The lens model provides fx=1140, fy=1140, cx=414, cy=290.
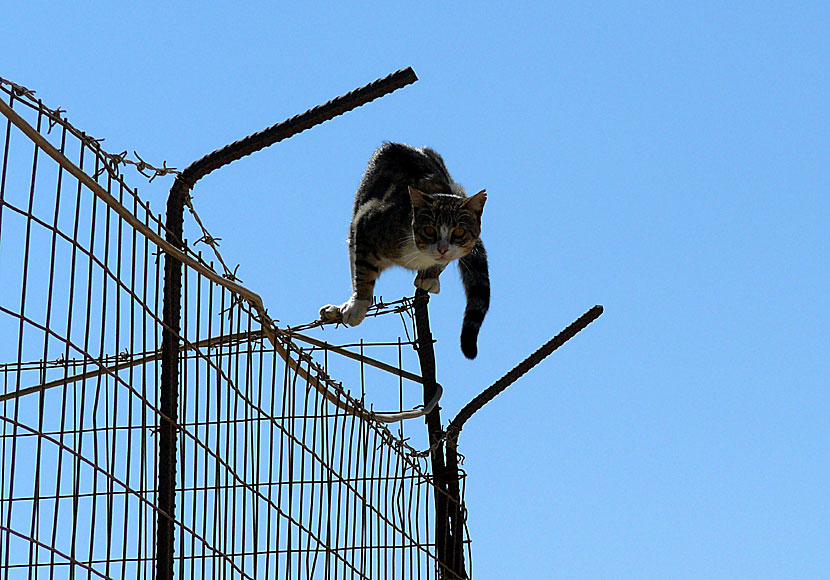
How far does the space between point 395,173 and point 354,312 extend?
1180 millimetres

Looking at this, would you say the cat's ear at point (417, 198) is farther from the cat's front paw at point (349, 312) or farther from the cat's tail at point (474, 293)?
the cat's front paw at point (349, 312)

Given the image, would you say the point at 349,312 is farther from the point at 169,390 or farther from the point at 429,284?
the point at 169,390

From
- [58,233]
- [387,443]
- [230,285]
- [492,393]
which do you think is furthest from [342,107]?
[492,393]

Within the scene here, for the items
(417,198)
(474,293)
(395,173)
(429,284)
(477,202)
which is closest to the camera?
(429,284)

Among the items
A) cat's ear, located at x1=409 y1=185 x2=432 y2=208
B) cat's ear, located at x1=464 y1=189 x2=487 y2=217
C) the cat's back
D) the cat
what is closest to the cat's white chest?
the cat

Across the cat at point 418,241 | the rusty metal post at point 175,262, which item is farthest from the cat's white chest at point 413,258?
the rusty metal post at point 175,262

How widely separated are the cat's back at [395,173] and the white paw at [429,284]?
0.95 meters

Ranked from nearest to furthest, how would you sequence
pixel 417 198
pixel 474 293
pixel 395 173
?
1. pixel 474 293
2. pixel 417 198
3. pixel 395 173

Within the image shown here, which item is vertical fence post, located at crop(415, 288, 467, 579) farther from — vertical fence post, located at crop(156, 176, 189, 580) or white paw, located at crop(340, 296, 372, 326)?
vertical fence post, located at crop(156, 176, 189, 580)

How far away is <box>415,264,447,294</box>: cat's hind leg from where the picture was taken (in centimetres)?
405

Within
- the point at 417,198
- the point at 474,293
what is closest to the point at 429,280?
the point at 474,293

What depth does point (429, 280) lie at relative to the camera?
412 centimetres

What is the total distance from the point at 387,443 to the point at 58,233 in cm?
172

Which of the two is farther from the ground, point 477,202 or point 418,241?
point 477,202
